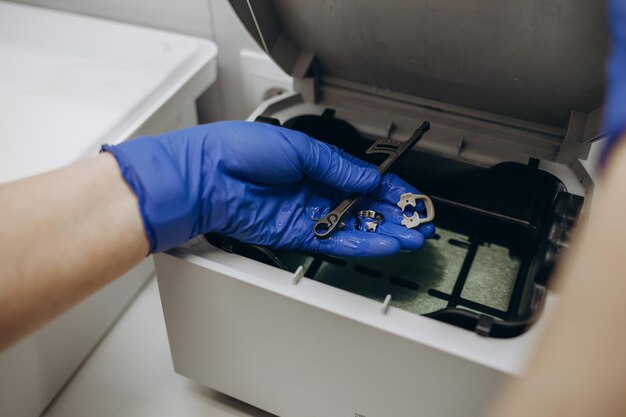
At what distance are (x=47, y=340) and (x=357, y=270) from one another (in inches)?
22.0

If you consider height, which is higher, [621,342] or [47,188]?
[621,342]

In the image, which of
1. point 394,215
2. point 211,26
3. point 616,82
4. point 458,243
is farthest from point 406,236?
point 211,26

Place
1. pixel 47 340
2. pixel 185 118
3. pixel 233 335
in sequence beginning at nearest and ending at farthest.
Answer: pixel 233 335 < pixel 47 340 < pixel 185 118

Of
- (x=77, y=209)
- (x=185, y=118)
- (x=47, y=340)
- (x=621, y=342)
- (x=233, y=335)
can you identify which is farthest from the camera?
(x=185, y=118)

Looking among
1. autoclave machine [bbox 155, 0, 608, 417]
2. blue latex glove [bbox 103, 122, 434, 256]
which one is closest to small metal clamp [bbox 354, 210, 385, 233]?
blue latex glove [bbox 103, 122, 434, 256]

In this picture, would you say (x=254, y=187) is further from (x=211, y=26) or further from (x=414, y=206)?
(x=211, y=26)

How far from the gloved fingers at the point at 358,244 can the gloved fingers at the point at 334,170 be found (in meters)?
0.08

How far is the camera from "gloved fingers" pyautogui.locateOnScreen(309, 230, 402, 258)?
2.70 ft

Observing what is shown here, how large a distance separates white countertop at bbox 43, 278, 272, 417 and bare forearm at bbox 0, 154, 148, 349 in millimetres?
413

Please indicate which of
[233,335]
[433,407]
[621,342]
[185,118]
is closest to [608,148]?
[621,342]

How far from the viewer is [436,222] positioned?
1056 millimetres

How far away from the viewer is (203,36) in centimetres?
126

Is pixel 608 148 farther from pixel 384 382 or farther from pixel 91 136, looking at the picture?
pixel 91 136

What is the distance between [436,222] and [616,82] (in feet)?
2.02
